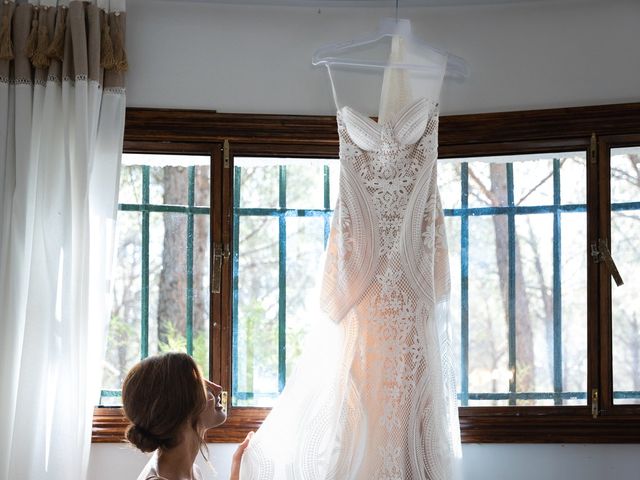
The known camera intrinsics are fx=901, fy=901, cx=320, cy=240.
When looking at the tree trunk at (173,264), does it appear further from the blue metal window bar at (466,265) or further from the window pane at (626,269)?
the window pane at (626,269)

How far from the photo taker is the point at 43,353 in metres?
2.66

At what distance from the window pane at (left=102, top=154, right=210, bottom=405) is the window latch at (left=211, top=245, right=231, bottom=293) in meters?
0.06

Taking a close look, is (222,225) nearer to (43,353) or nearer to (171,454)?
(43,353)

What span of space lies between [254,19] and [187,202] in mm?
637

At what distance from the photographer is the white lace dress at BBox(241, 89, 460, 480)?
236 centimetres

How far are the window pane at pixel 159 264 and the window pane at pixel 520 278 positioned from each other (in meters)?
0.83

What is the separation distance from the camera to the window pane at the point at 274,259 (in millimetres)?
2938

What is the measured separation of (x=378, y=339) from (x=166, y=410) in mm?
642

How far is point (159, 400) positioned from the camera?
2057 mm

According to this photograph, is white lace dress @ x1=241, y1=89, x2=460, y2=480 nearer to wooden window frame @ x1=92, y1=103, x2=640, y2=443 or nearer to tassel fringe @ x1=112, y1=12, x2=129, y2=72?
wooden window frame @ x1=92, y1=103, x2=640, y2=443

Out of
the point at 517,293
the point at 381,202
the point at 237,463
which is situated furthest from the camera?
the point at 517,293

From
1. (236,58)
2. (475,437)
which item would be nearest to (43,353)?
(236,58)

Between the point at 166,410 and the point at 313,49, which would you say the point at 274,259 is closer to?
the point at 313,49

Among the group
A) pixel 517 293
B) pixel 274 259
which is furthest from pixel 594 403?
pixel 274 259
